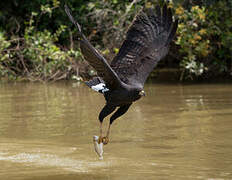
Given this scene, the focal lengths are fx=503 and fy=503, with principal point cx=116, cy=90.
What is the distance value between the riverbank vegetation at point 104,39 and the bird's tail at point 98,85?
5.50 metres

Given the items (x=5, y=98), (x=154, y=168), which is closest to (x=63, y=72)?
(x=5, y=98)

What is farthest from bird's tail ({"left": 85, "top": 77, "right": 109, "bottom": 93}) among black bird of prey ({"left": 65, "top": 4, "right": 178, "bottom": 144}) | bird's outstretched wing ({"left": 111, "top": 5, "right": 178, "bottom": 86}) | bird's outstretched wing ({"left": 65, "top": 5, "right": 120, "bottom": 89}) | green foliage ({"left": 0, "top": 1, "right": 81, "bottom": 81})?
green foliage ({"left": 0, "top": 1, "right": 81, "bottom": 81})

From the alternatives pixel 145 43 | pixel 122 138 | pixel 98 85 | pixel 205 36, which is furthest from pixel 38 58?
pixel 98 85

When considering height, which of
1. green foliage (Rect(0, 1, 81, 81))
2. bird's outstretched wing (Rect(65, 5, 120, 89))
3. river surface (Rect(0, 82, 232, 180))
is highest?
bird's outstretched wing (Rect(65, 5, 120, 89))

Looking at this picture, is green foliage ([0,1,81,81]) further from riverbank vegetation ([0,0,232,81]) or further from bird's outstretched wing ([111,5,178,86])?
bird's outstretched wing ([111,5,178,86])

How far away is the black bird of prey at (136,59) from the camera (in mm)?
5754

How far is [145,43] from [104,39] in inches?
273

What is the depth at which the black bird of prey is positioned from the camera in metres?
5.75

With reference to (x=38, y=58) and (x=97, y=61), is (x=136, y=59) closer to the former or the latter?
(x=97, y=61)

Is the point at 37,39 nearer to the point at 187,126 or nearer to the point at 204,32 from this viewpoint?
the point at 204,32

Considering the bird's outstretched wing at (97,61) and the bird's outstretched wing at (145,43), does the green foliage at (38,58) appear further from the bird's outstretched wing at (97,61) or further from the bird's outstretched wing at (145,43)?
the bird's outstretched wing at (97,61)

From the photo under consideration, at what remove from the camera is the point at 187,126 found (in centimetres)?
746

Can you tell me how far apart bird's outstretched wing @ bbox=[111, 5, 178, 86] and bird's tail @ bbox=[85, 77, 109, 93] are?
276 millimetres

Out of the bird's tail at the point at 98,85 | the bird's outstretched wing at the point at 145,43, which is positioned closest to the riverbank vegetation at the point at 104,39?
the bird's outstretched wing at the point at 145,43
